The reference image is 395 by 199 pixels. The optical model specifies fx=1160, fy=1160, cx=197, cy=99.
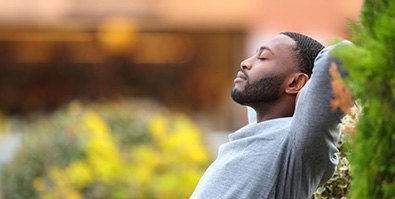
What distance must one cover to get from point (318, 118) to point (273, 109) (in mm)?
454

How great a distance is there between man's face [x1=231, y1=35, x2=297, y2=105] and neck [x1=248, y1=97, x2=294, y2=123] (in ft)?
0.07

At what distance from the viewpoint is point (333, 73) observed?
9.55 ft

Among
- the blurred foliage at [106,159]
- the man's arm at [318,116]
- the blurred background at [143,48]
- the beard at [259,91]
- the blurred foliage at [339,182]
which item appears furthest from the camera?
the blurred background at [143,48]

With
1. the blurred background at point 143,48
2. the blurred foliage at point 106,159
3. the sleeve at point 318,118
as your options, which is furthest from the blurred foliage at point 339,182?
the blurred background at point 143,48

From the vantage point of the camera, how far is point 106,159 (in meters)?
8.59

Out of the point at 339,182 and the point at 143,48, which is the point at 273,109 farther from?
the point at 143,48

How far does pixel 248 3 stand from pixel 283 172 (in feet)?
50.6

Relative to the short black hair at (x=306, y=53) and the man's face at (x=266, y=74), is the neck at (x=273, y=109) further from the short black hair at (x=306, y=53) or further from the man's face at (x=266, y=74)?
the short black hair at (x=306, y=53)

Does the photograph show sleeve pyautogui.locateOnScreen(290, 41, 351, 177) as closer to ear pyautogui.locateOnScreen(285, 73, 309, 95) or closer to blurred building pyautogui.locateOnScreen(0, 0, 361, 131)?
ear pyautogui.locateOnScreen(285, 73, 309, 95)

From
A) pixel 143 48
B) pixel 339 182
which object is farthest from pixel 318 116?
pixel 143 48

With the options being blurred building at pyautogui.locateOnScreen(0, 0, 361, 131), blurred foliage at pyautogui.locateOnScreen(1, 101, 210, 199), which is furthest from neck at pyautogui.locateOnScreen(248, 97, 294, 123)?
blurred building at pyautogui.locateOnScreen(0, 0, 361, 131)

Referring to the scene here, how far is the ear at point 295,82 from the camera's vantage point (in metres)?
3.58

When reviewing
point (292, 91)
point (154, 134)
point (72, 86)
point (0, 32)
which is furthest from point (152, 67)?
point (292, 91)

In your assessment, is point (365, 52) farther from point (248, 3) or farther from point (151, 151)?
point (248, 3)
